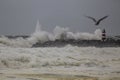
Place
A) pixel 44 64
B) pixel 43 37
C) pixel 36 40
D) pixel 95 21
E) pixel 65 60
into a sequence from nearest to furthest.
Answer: pixel 44 64 < pixel 65 60 < pixel 95 21 < pixel 36 40 < pixel 43 37

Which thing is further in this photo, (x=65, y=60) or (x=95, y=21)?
(x=95, y=21)

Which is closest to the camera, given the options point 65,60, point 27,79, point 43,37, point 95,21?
point 27,79

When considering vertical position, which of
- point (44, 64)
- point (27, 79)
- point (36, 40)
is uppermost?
point (36, 40)

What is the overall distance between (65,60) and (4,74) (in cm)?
454

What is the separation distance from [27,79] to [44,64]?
391cm

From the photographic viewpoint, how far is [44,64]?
14617mm

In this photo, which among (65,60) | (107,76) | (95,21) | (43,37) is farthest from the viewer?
(43,37)

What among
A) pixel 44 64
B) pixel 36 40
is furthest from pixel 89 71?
pixel 36 40

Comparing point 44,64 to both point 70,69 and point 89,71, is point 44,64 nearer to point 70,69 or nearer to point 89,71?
point 70,69

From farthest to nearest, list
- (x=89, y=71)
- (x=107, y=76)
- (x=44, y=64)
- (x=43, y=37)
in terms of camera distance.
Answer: (x=43, y=37) → (x=44, y=64) → (x=89, y=71) → (x=107, y=76)

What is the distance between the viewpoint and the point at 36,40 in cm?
4650

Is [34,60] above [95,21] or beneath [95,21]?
beneath

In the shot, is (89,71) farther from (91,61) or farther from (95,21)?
(95,21)

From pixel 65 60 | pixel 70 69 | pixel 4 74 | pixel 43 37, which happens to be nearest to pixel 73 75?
pixel 70 69
